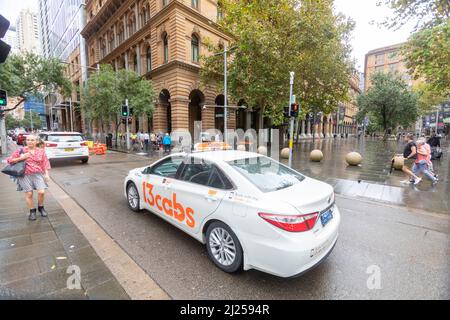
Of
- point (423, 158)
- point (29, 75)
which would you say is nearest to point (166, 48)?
point (29, 75)

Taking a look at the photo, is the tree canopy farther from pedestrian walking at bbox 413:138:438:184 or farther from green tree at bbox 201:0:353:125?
pedestrian walking at bbox 413:138:438:184

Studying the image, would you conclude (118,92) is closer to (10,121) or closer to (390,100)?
(390,100)

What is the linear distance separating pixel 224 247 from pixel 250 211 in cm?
73

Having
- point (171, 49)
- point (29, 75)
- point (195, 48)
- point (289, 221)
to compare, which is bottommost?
point (289, 221)

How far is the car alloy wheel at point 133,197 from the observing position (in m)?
4.92

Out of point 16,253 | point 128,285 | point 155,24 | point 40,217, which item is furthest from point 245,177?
point 155,24

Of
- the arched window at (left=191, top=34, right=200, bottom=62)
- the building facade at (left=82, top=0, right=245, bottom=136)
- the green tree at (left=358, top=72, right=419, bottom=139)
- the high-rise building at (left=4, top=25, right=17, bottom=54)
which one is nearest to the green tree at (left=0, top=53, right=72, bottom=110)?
the high-rise building at (left=4, top=25, right=17, bottom=54)

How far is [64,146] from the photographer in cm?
1138

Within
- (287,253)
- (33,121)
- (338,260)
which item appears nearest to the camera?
(287,253)

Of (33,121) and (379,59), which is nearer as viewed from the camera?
(33,121)

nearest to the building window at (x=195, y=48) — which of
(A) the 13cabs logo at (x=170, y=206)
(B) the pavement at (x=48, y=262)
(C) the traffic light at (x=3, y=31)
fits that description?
(C) the traffic light at (x=3, y=31)

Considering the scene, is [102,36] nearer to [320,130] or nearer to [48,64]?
[48,64]

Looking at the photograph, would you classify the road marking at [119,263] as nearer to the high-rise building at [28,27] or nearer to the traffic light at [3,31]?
the traffic light at [3,31]

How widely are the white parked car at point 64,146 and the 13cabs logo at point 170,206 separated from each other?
9.39 m
